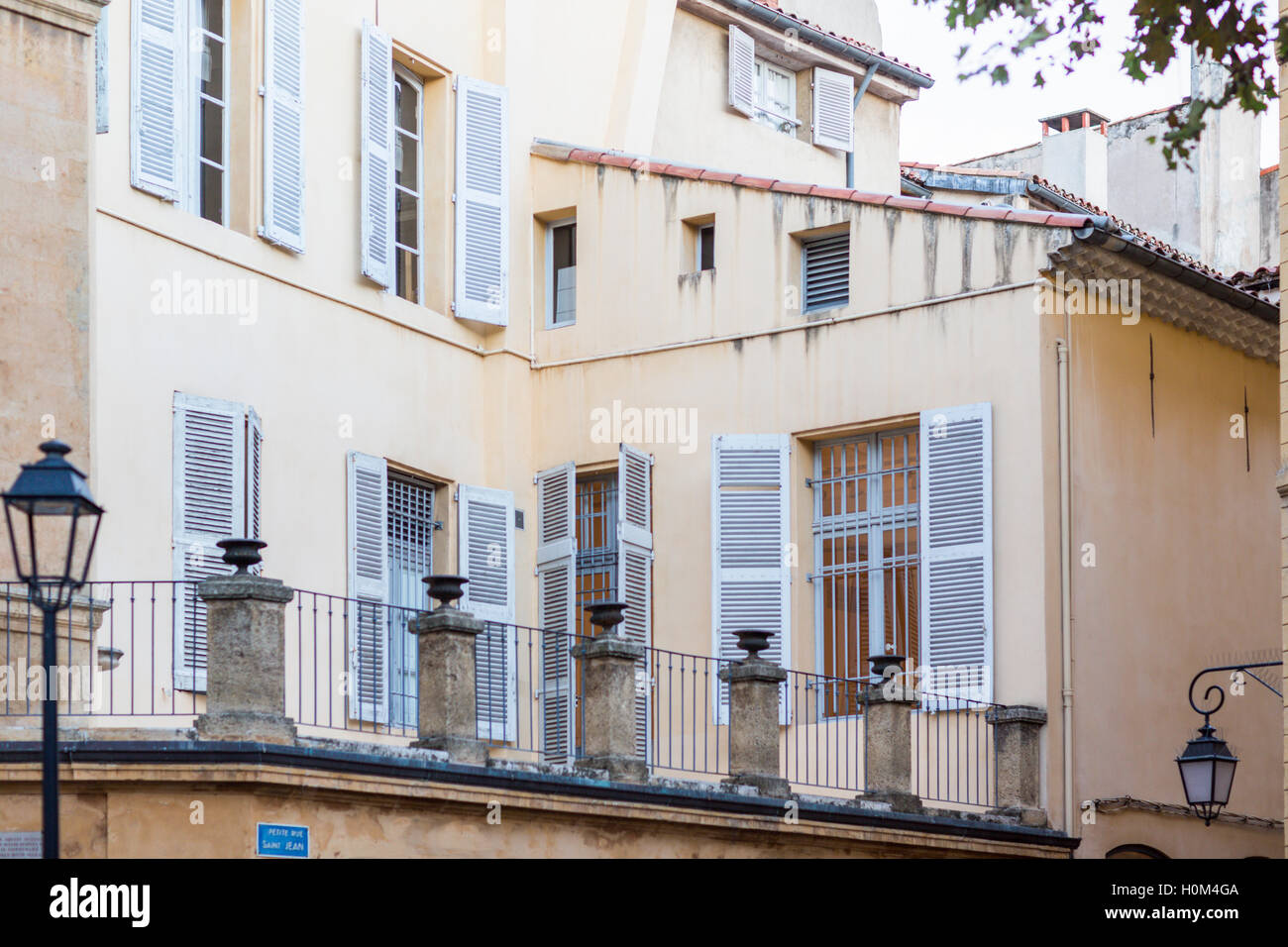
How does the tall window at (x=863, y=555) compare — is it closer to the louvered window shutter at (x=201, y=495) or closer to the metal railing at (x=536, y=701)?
the metal railing at (x=536, y=701)

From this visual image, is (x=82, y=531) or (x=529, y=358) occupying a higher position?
(x=529, y=358)

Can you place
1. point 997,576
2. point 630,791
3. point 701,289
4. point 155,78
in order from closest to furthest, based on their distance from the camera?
point 630,791 < point 155,78 < point 997,576 < point 701,289

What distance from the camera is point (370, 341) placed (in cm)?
1812

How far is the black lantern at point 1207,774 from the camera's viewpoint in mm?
15656

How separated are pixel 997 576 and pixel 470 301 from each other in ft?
15.1

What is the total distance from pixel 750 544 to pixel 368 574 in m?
2.83

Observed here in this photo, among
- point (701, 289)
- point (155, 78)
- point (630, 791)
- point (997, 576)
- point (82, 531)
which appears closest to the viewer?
point (82, 531)

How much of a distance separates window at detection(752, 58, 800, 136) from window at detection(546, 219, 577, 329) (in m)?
3.44

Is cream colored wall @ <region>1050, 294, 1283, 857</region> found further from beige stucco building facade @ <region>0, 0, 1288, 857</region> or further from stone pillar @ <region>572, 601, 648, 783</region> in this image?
stone pillar @ <region>572, 601, 648, 783</region>

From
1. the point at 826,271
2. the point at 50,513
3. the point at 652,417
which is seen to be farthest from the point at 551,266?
the point at 50,513
